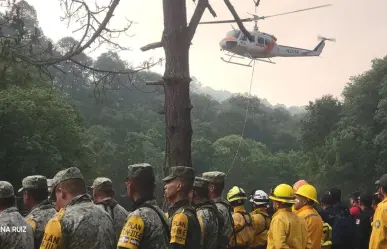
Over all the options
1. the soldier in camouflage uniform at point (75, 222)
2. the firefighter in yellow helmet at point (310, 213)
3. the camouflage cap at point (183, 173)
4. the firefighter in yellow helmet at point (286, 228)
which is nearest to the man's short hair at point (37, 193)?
the soldier in camouflage uniform at point (75, 222)

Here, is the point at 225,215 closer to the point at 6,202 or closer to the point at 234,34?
the point at 6,202

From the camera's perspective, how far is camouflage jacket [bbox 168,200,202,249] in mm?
5190

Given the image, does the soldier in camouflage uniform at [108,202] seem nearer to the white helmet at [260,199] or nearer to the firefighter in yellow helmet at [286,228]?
the firefighter in yellow helmet at [286,228]

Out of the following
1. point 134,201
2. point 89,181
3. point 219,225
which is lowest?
point 89,181

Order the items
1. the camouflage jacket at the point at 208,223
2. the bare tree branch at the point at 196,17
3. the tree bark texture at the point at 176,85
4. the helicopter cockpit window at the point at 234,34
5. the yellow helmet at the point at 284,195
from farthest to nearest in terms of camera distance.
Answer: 1. the helicopter cockpit window at the point at 234,34
2. the bare tree branch at the point at 196,17
3. the tree bark texture at the point at 176,85
4. the yellow helmet at the point at 284,195
5. the camouflage jacket at the point at 208,223

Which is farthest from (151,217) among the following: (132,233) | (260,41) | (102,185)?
(260,41)

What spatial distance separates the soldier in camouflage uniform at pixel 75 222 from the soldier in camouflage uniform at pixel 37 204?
1.00 meters

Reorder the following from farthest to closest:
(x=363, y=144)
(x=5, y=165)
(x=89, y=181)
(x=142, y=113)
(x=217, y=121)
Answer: (x=217, y=121)
(x=142, y=113)
(x=363, y=144)
(x=89, y=181)
(x=5, y=165)

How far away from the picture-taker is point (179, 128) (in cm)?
795

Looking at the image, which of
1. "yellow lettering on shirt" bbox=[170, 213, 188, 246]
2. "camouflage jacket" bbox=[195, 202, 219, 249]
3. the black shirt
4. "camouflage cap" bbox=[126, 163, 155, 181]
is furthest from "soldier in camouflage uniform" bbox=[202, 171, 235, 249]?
the black shirt

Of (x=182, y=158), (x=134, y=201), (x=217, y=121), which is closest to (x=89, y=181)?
(x=182, y=158)

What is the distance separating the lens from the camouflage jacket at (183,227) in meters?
5.19

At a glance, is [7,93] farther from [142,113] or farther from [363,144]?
[142,113]

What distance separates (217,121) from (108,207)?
103148 millimetres
